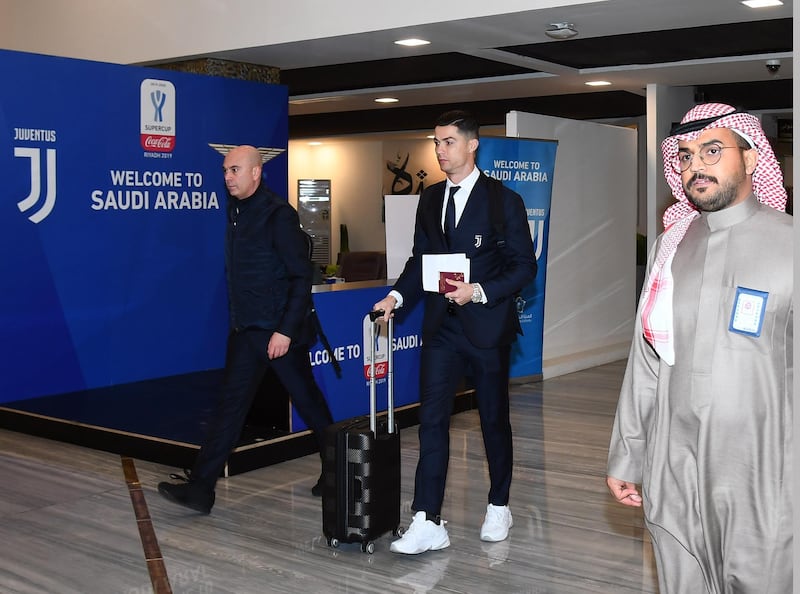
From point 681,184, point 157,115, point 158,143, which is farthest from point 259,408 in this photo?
point 681,184

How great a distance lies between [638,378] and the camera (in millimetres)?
2414

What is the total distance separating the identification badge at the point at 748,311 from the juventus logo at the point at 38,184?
5.54 m

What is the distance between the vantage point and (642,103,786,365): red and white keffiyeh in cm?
224

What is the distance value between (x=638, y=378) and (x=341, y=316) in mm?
3584

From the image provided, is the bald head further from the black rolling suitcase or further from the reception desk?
the reception desk

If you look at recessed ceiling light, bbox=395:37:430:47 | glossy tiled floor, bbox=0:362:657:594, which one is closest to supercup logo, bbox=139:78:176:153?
recessed ceiling light, bbox=395:37:430:47

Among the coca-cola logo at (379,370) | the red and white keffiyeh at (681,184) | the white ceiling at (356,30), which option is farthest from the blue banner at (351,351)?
the red and white keffiyeh at (681,184)

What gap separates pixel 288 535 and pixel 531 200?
13.1 ft

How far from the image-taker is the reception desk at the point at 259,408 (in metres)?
5.46

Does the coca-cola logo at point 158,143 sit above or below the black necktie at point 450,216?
above

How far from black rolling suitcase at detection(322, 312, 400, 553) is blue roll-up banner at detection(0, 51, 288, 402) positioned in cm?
346

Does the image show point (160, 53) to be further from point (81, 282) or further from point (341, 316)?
point (341, 316)

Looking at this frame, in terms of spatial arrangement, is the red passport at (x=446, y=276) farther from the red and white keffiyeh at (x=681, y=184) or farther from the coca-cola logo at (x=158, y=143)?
the coca-cola logo at (x=158, y=143)

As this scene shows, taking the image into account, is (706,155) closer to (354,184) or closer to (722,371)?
(722,371)
